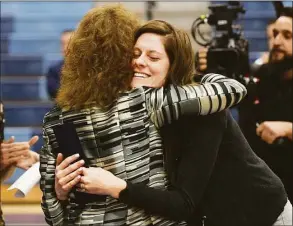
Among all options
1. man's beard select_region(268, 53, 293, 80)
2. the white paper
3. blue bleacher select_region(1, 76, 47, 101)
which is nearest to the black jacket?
the white paper

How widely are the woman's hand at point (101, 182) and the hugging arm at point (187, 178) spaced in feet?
0.07

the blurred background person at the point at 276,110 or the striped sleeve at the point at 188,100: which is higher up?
the striped sleeve at the point at 188,100

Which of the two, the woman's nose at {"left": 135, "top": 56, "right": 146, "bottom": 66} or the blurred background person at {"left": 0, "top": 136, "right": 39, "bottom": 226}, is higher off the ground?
the woman's nose at {"left": 135, "top": 56, "right": 146, "bottom": 66}

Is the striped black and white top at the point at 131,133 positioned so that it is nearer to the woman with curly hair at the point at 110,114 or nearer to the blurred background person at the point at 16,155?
the woman with curly hair at the point at 110,114

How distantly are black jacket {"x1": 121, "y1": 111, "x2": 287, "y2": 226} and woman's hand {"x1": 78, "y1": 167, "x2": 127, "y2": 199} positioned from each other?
1.1 inches

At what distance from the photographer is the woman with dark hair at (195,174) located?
1.68m

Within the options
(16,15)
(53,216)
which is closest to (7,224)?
(53,216)

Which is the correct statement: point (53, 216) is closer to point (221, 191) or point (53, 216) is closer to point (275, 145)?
point (221, 191)

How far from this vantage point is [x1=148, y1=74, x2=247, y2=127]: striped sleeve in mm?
1690

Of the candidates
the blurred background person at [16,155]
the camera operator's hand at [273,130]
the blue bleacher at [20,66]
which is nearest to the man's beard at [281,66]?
the camera operator's hand at [273,130]

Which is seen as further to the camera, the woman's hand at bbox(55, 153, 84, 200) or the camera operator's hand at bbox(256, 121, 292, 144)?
the camera operator's hand at bbox(256, 121, 292, 144)

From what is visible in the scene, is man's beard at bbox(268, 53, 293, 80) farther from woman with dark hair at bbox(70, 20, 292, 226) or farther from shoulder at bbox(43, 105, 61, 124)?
shoulder at bbox(43, 105, 61, 124)

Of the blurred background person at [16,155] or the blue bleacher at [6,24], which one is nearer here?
the blurred background person at [16,155]

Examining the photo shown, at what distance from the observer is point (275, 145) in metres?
3.05
